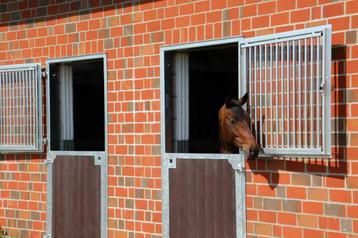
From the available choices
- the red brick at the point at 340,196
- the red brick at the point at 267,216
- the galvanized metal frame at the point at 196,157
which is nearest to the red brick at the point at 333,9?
the galvanized metal frame at the point at 196,157

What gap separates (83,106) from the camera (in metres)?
9.02

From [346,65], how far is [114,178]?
3.17 metres

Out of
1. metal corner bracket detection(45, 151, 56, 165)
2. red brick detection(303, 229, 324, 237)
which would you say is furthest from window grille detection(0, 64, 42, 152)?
red brick detection(303, 229, 324, 237)

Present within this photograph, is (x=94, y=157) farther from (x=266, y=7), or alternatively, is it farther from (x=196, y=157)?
(x=266, y=7)

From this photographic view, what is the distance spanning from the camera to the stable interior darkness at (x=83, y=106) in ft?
27.7

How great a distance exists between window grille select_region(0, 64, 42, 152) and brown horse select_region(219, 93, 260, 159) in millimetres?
2810

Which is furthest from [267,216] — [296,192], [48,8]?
[48,8]

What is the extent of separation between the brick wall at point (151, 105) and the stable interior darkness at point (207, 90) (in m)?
0.49

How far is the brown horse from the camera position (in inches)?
246

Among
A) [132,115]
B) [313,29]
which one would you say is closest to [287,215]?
[313,29]

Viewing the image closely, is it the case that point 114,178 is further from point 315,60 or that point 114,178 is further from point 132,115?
point 315,60

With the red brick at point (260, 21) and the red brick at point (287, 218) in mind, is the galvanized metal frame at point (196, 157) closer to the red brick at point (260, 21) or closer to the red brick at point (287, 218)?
the red brick at point (260, 21)

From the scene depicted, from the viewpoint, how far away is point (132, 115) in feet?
25.1

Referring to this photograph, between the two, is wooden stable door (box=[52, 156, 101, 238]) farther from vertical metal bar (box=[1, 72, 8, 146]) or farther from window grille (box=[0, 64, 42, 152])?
vertical metal bar (box=[1, 72, 8, 146])
